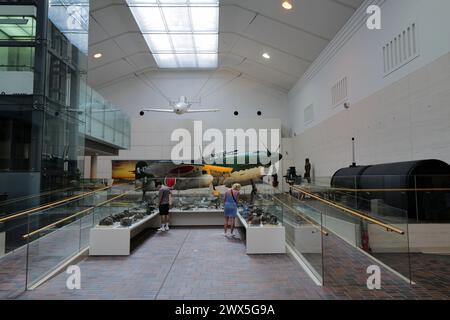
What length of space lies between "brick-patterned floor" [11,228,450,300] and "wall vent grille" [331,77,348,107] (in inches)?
354

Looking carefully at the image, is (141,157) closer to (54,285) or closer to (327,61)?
(327,61)

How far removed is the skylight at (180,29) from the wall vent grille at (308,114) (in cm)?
683

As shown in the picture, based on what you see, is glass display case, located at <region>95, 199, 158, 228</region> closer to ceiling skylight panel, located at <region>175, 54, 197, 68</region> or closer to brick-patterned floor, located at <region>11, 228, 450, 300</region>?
brick-patterned floor, located at <region>11, 228, 450, 300</region>

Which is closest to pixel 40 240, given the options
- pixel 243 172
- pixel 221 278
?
pixel 221 278

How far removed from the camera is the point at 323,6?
40.5 ft

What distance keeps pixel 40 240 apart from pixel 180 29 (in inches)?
608

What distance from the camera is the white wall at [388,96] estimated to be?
742 cm

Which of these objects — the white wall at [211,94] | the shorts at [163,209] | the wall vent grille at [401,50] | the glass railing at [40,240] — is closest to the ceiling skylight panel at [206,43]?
the white wall at [211,94]

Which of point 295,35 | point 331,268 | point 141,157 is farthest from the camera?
point 141,157

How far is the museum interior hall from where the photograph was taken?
4992 millimetres

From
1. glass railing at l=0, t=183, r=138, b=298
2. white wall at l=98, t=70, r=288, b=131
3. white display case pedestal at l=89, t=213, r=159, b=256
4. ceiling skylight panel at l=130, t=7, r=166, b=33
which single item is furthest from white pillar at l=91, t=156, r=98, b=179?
white display case pedestal at l=89, t=213, r=159, b=256

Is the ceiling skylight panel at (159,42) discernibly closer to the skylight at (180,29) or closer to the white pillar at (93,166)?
the skylight at (180,29)

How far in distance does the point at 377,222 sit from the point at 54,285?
17.2 ft
